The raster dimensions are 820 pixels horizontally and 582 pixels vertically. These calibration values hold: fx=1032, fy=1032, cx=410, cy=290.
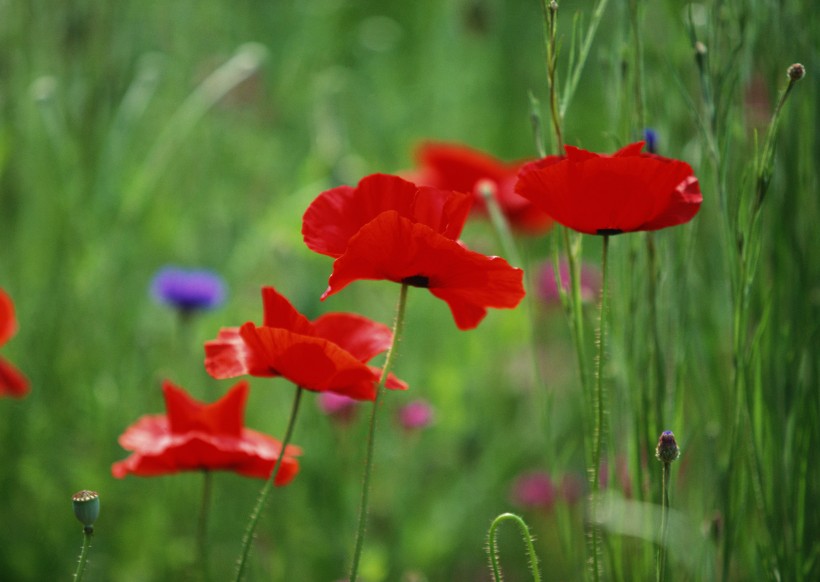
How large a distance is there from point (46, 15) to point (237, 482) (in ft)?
2.42

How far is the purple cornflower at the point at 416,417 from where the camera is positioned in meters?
1.38

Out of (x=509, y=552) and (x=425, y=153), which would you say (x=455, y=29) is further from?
(x=509, y=552)

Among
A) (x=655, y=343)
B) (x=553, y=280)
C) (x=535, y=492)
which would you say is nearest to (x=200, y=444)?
(x=655, y=343)

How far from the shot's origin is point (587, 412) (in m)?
0.78

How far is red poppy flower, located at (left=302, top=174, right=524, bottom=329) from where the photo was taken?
583 millimetres

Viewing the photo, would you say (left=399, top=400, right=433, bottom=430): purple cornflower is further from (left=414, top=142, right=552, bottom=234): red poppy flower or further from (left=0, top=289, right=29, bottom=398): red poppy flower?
(left=0, top=289, right=29, bottom=398): red poppy flower

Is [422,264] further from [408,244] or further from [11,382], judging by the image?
[11,382]

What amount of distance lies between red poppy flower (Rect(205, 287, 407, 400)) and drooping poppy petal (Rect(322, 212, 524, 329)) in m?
0.04

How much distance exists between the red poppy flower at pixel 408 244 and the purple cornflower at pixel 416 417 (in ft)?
2.32

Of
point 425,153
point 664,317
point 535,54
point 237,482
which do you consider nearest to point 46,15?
point 425,153

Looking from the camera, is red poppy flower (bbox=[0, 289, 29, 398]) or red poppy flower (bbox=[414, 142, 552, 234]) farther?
red poppy flower (bbox=[414, 142, 552, 234])

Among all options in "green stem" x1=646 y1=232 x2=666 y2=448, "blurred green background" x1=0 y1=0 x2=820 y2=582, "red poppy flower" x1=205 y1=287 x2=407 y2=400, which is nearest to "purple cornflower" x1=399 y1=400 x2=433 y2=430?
"blurred green background" x1=0 y1=0 x2=820 y2=582

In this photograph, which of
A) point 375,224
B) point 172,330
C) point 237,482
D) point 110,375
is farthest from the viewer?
point 172,330

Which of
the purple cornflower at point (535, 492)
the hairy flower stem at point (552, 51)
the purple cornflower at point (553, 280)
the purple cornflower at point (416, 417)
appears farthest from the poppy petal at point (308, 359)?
the purple cornflower at point (553, 280)
